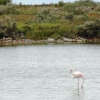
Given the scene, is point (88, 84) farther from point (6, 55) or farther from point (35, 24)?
point (35, 24)

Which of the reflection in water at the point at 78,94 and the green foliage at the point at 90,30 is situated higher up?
the reflection in water at the point at 78,94

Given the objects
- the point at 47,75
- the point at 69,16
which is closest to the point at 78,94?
the point at 47,75

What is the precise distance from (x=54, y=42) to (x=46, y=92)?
34030 mm

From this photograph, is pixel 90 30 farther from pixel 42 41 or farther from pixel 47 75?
pixel 47 75

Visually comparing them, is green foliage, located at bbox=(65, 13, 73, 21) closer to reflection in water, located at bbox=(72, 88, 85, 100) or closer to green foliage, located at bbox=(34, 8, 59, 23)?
green foliage, located at bbox=(34, 8, 59, 23)

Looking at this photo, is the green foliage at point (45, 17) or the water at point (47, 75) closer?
the water at point (47, 75)

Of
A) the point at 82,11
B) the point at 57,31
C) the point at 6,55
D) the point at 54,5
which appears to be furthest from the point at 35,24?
the point at 54,5

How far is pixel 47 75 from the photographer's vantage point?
26.4 meters

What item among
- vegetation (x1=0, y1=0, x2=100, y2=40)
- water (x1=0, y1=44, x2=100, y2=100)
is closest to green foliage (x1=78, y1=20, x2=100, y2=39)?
vegetation (x1=0, y1=0, x2=100, y2=40)

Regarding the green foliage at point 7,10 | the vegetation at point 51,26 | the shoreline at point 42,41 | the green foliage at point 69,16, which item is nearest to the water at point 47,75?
the shoreline at point 42,41

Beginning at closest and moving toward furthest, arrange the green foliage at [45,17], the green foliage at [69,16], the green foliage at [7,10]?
1. the green foliage at [45,17]
2. the green foliage at [69,16]
3. the green foliage at [7,10]

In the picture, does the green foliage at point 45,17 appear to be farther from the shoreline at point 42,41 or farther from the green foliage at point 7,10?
the shoreline at point 42,41

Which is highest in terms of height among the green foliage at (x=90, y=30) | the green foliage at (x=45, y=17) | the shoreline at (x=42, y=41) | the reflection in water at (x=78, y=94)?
the reflection in water at (x=78, y=94)

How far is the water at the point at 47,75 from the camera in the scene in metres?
20.4
